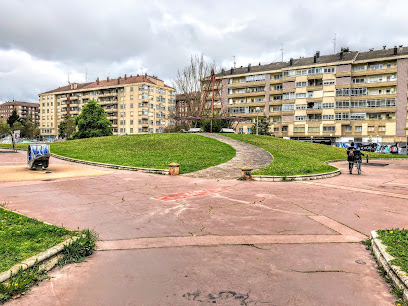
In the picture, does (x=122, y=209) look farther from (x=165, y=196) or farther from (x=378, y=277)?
(x=378, y=277)

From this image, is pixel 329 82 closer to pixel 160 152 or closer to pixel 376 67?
pixel 376 67

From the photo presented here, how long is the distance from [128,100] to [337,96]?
58.5m

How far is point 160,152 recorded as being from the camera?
22750 mm

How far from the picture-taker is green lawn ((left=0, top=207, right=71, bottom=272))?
3.86m

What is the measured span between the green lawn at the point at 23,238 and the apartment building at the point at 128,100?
239 ft

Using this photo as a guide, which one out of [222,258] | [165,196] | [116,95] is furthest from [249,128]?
[222,258]

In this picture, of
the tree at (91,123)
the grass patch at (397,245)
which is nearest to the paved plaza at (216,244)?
the grass patch at (397,245)

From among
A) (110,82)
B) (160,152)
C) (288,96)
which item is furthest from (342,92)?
(110,82)

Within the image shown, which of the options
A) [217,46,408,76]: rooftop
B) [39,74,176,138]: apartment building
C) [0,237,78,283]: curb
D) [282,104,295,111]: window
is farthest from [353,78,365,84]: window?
[0,237,78,283]: curb

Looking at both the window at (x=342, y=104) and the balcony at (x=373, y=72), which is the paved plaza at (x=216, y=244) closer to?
the window at (x=342, y=104)

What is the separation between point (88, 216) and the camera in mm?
6434

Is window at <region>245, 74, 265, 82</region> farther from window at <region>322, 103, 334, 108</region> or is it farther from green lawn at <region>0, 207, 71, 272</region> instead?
green lawn at <region>0, 207, 71, 272</region>

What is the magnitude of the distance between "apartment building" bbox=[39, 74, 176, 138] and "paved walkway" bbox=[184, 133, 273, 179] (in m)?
55.8

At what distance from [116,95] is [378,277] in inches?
3562
